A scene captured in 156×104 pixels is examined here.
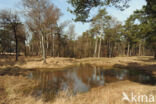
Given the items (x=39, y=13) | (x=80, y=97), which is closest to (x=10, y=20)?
(x=39, y=13)

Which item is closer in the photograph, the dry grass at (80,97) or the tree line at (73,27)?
the dry grass at (80,97)

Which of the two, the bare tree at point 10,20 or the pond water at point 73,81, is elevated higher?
the bare tree at point 10,20

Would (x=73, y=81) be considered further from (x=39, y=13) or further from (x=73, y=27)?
(x=73, y=27)

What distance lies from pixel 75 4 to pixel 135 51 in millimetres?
70940

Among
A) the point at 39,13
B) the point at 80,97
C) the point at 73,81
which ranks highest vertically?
the point at 39,13

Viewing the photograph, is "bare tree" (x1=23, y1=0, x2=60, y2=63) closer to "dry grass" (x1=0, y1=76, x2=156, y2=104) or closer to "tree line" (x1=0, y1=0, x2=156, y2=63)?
"tree line" (x1=0, y1=0, x2=156, y2=63)

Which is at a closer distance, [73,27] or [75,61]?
[75,61]

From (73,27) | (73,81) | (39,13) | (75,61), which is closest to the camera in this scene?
(73,81)

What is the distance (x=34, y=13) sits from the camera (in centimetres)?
1836

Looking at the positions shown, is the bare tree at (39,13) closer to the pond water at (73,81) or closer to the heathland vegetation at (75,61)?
the heathland vegetation at (75,61)

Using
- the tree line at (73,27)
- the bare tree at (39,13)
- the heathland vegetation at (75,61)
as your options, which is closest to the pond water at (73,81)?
the heathland vegetation at (75,61)

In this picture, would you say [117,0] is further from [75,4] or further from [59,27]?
[59,27]

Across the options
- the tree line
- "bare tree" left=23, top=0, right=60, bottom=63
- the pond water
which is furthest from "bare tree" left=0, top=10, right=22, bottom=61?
the pond water

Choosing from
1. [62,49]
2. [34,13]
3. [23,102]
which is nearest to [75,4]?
[23,102]
